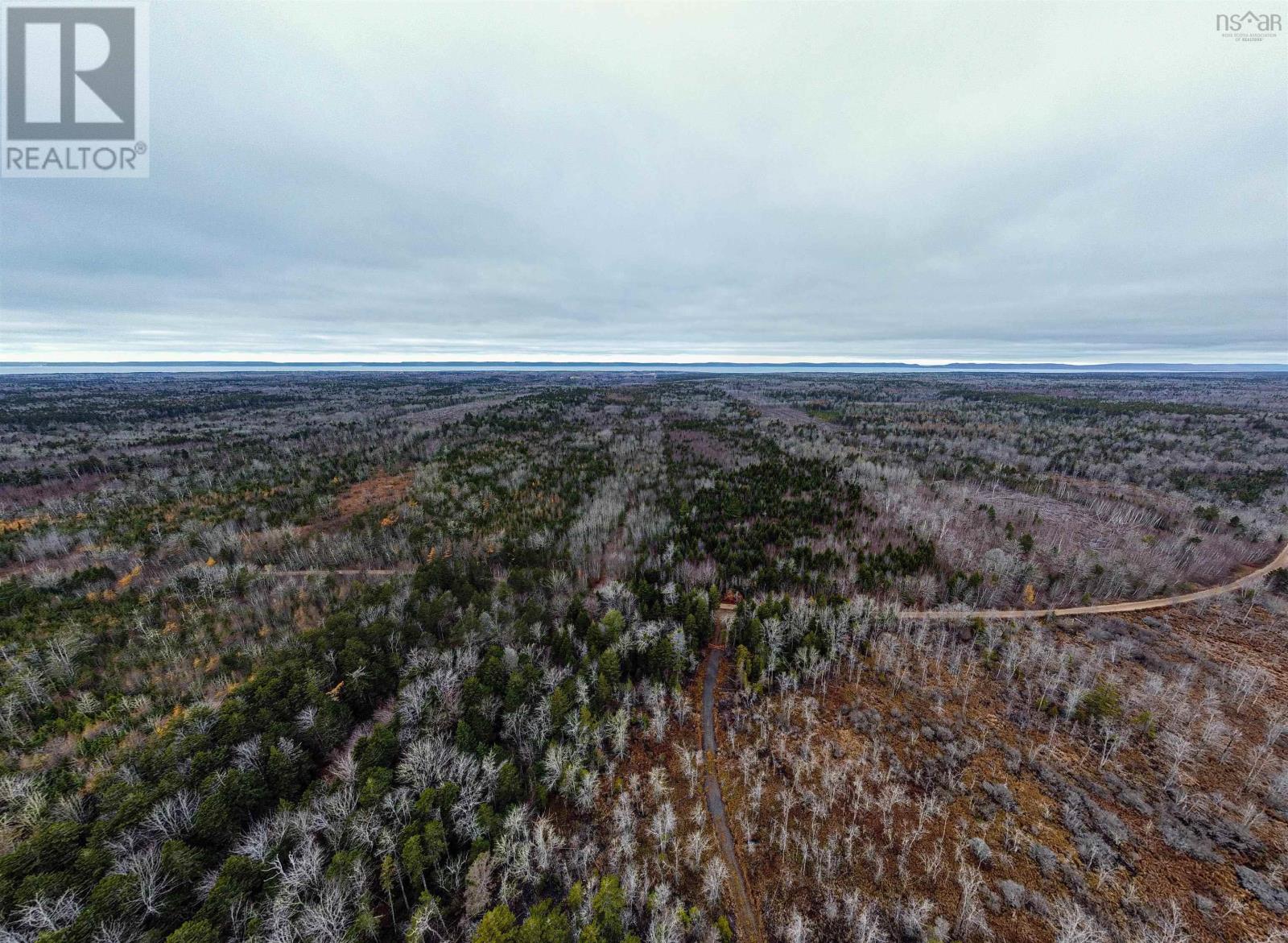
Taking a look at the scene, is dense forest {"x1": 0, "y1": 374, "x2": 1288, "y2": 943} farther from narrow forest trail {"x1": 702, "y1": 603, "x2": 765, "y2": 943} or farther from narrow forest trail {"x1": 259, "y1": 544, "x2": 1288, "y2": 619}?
narrow forest trail {"x1": 259, "y1": 544, "x2": 1288, "y2": 619}

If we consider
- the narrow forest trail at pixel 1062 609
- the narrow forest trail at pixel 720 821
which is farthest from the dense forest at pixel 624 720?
the narrow forest trail at pixel 1062 609

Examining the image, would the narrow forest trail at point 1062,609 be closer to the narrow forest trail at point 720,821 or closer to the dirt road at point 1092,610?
the dirt road at point 1092,610

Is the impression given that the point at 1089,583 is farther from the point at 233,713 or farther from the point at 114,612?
the point at 114,612

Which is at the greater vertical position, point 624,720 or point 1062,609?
point 1062,609

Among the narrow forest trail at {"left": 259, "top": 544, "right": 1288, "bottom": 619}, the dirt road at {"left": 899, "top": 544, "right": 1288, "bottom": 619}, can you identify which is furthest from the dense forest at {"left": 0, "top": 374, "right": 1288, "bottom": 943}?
the dirt road at {"left": 899, "top": 544, "right": 1288, "bottom": 619}

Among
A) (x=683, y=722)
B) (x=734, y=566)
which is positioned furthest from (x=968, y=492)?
(x=683, y=722)

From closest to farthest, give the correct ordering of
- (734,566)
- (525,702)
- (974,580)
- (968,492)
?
(525,702), (974,580), (734,566), (968,492)

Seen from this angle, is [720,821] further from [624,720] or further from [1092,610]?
[1092,610]

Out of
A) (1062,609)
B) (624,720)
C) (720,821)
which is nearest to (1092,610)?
(1062,609)
